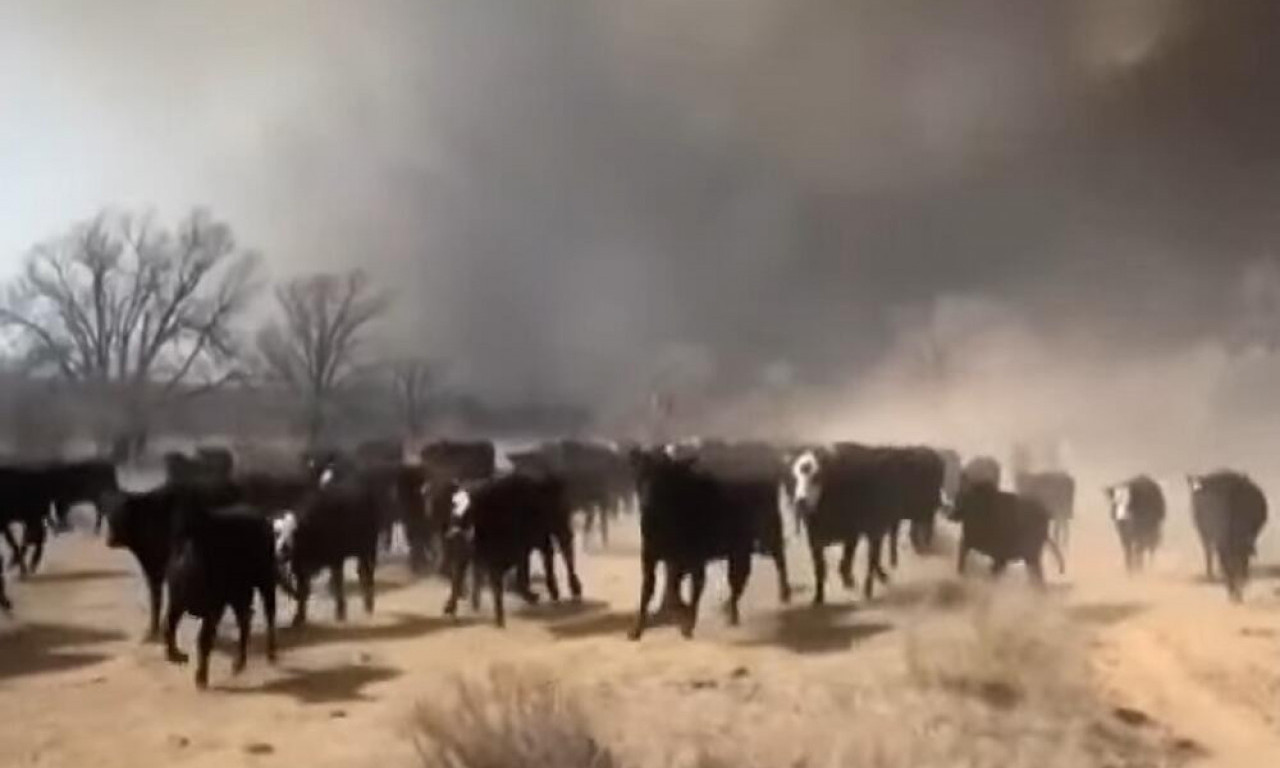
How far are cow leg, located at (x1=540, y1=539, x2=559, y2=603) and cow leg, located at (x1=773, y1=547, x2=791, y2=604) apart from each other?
102 centimetres

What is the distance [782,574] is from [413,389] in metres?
1.93

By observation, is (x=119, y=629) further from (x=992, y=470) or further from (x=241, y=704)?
(x=992, y=470)

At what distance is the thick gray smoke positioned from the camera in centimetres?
714

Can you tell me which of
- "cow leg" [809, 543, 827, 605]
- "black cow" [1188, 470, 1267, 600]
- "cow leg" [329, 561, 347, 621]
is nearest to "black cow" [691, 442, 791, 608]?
"cow leg" [809, 543, 827, 605]

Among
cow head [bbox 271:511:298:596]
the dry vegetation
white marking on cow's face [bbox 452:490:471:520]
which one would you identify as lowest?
the dry vegetation

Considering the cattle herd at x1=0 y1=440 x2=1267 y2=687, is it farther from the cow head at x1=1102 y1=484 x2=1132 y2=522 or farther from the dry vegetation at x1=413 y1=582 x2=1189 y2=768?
the dry vegetation at x1=413 y1=582 x2=1189 y2=768

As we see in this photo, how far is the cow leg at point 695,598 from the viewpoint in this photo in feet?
23.0

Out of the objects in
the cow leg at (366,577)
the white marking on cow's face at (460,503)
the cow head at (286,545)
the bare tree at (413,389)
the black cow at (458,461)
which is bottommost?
the cow leg at (366,577)

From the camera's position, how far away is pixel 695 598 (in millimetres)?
7160

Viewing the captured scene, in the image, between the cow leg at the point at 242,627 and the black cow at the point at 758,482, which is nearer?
the cow leg at the point at 242,627

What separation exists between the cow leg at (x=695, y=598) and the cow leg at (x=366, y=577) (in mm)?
1373

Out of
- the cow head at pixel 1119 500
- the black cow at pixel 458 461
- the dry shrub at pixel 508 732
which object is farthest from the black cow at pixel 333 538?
the cow head at pixel 1119 500

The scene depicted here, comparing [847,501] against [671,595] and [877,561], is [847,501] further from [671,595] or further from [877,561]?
[671,595]

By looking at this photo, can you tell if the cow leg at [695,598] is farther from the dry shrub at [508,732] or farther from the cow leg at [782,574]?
the dry shrub at [508,732]
